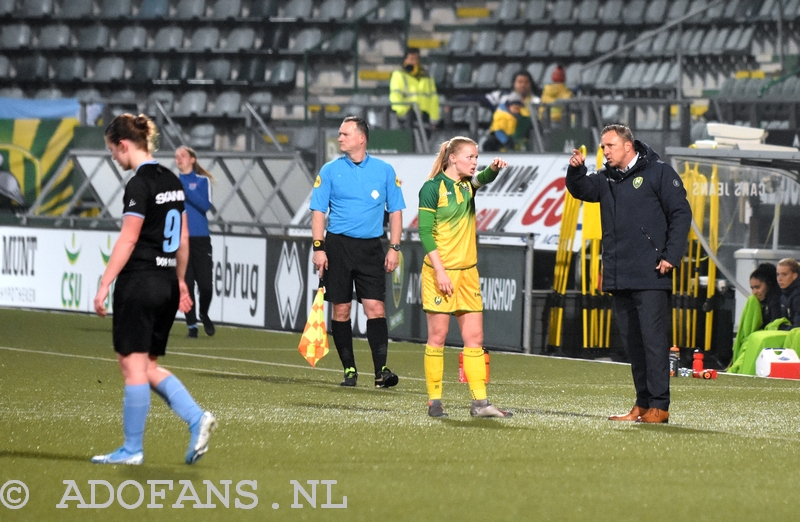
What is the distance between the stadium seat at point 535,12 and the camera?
2830 centimetres

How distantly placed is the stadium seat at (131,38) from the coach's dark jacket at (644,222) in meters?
21.9

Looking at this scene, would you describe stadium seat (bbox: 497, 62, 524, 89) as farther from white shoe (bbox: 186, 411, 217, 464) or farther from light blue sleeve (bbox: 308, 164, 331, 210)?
white shoe (bbox: 186, 411, 217, 464)

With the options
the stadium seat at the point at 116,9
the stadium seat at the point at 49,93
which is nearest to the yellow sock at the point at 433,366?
the stadium seat at the point at 49,93

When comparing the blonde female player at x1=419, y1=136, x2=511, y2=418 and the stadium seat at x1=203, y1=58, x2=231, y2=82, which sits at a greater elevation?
the stadium seat at x1=203, y1=58, x2=231, y2=82

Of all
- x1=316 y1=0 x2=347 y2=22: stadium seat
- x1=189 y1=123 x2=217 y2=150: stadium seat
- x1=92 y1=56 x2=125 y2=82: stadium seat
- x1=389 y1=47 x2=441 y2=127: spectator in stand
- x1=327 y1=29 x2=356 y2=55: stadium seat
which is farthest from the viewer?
x1=316 y1=0 x2=347 y2=22: stadium seat

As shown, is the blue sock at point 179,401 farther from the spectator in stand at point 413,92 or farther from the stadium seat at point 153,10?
the stadium seat at point 153,10

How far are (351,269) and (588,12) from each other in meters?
18.4

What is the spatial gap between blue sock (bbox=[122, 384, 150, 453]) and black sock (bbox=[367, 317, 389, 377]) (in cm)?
413

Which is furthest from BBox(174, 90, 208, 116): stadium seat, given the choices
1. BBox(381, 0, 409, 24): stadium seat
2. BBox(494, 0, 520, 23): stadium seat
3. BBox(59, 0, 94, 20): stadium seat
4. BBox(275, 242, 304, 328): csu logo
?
BBox(275, 242, 304, 328): csu logo

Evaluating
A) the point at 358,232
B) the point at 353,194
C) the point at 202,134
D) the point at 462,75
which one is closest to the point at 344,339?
the point at 358,232

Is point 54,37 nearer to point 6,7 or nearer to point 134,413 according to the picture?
point 6,7

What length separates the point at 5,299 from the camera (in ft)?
69.6

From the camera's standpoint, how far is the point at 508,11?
28.8m

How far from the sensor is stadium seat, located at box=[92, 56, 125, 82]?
94.9 ft
